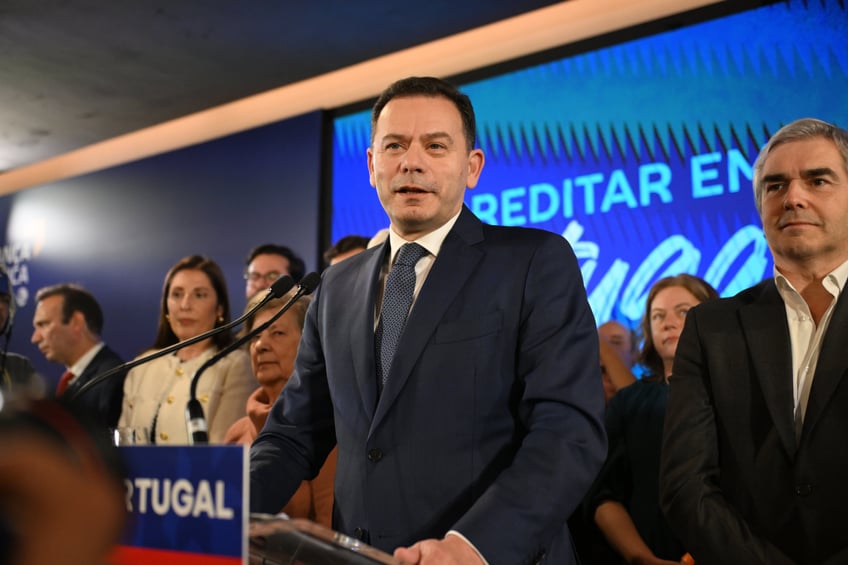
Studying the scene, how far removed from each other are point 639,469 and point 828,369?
1069mm

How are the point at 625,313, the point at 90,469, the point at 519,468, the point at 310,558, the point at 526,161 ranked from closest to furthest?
the point at 90,469 < the point at 310,558 < the point at 519,468 < the point at 625,313 < the point at 526,161

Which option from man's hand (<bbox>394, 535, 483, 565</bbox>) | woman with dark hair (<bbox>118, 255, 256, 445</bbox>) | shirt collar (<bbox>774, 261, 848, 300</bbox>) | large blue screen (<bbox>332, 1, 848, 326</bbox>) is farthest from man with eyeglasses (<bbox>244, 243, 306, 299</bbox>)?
man's hand (<bbox>394, 535, 483, 565</bbox>)

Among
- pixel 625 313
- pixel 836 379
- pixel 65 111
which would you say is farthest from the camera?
pixel 65 111

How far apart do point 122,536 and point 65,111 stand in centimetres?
681

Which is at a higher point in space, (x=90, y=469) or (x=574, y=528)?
(x=90, y=469)

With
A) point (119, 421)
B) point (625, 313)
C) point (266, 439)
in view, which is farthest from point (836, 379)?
point (119, 421)

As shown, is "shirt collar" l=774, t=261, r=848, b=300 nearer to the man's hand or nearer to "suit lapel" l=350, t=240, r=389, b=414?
"suit lapel" l=350, t=240, r=389, b=414

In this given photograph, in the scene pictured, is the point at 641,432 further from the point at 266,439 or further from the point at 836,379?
the point at 266,439

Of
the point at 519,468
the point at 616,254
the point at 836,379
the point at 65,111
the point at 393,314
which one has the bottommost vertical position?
the point at 519,468

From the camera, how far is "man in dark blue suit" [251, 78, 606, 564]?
1393 millimetres

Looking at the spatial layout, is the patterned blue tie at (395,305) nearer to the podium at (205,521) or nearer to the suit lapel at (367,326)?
the suit lapel at (367,326)

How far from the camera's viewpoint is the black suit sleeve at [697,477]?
1.78 metres

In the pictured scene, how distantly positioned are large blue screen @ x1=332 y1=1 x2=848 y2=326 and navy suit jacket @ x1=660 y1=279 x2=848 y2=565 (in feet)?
7.06

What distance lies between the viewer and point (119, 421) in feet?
12.9
